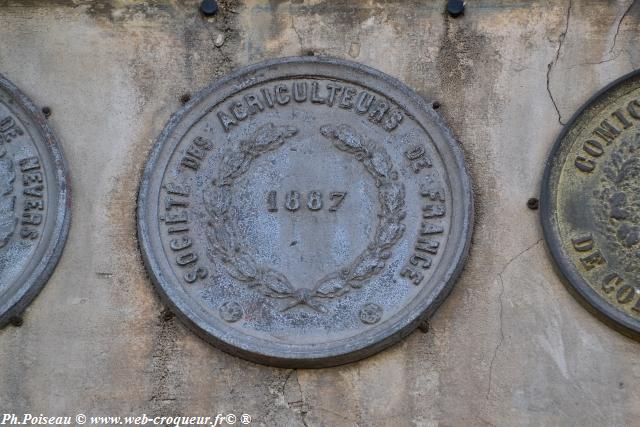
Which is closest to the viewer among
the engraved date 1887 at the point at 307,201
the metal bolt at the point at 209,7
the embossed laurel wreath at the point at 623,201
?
the embossed laurel wreath at the point at 623,201

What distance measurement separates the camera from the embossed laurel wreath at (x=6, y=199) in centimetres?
616

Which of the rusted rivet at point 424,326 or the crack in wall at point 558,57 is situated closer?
the rusted rivet at point 424,326

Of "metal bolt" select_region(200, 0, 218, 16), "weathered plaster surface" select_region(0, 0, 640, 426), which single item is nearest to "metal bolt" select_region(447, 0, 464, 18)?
"weathered plaster surface" select_region(0, 0, 640, 426)

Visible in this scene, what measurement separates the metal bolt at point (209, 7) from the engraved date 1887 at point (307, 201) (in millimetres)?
1112

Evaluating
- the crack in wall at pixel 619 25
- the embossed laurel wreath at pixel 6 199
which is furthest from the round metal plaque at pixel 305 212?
the crack in wall at pixel 619 25

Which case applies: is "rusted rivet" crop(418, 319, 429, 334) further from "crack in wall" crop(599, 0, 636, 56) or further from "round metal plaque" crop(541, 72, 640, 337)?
"crack in wall" crop(599, 0, 636, 56)

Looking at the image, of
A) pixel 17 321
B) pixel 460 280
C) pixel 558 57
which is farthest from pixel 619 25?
pixel 17 321

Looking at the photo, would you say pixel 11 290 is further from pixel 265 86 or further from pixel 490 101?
pixel 490 101

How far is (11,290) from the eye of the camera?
6062mm

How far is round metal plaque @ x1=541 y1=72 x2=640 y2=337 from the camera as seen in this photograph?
5906 mm

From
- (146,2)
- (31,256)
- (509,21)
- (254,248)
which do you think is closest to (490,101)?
(509,21)

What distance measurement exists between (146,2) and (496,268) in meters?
2.43

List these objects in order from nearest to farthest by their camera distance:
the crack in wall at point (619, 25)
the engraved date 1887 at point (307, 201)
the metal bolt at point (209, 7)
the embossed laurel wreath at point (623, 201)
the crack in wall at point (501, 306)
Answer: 1. the crack in wall at point (501, 306)
2. the embossed laurel wreath at point (623, 201)
3. the engraved date 1887 at point (307, 201)
4. the crack in wall at point (619, 25)
5. the metal bolt at point (209, 7)

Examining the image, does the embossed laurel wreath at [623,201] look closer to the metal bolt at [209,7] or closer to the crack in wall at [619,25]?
the crack in wall at [619,25]
